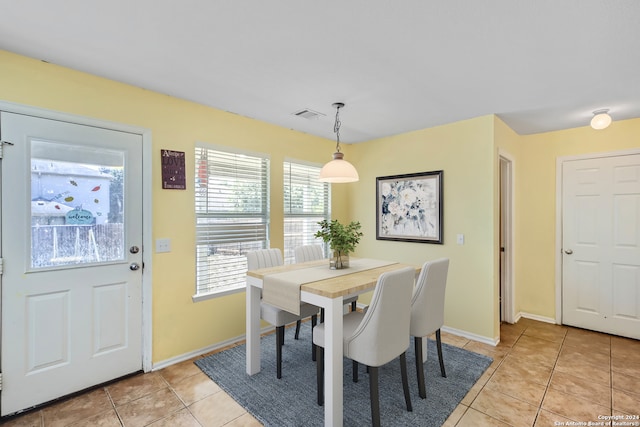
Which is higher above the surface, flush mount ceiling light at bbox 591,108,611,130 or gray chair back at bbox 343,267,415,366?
flush mount ceiling light at bbox 591,108,611,130

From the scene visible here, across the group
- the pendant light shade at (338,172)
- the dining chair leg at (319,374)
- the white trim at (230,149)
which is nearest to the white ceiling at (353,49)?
the white trim at (230,149)

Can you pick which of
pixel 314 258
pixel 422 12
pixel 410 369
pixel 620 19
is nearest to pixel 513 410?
pixel 410 369

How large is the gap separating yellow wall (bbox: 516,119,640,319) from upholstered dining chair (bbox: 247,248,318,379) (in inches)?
114

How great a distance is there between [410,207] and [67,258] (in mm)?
3376

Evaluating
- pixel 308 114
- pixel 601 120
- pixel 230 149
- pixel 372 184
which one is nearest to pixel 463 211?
pixel 372 184

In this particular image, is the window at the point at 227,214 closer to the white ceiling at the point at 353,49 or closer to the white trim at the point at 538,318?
the white ceiling at the point at 353,49

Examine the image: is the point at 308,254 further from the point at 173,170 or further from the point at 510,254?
the point at 510,254

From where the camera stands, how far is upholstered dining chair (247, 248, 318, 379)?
2.47 meters

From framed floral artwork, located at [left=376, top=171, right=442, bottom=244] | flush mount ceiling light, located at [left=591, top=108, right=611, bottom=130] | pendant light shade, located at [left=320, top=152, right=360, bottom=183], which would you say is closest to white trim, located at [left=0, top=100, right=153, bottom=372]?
pendant light shade, located at [left=320, top=152, right=360, bottom=183]

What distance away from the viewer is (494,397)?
2205mm

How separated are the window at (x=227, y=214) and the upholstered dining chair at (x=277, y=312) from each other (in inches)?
14.1

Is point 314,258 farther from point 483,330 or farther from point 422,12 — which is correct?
point 422,12

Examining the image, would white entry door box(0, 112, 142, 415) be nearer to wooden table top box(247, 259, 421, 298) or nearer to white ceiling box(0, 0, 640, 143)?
white ceiling box(0, 0, 640, 143)

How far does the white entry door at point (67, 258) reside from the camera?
6.51 feet
